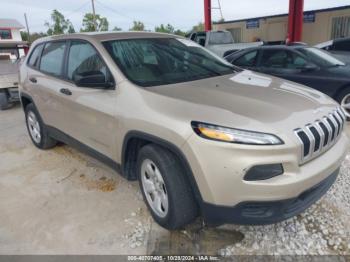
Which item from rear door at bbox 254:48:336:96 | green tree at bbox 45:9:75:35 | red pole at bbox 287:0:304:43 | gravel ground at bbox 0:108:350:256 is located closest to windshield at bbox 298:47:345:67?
rear door at bbox 254:48:336:96

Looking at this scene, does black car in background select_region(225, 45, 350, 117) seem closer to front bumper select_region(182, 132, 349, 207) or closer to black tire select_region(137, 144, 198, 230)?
front bumper select_region(182, 132, 349, 207)

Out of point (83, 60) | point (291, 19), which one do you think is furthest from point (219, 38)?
point (83, 60)

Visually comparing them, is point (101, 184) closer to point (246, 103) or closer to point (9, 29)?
point (246, 103)

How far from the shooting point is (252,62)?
6.56m

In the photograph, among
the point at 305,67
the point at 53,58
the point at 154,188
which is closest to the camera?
the point at 154,188

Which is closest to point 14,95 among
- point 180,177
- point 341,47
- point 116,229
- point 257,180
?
point 116,229

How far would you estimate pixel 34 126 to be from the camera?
4.65 metres

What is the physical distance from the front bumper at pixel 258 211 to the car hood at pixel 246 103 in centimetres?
50

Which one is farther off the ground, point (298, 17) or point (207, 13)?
point (207, 13)

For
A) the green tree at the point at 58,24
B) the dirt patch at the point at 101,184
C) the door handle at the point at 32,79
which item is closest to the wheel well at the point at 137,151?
the dirt patch at the point at 101,184

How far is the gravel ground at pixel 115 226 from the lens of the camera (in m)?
2.42

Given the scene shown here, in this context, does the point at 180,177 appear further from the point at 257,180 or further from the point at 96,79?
the point at 96,79

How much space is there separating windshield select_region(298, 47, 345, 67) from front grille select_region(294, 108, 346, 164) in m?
3.69

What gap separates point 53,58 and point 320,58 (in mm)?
4821
